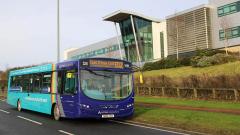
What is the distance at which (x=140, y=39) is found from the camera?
68188 millimetres

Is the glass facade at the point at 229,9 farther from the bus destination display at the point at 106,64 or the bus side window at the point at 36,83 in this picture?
the bus destination display at the point at 106,64

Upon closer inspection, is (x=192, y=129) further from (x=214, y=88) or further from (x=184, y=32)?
(x=184, y=32)

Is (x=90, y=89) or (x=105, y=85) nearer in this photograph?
(x=90, y=89)

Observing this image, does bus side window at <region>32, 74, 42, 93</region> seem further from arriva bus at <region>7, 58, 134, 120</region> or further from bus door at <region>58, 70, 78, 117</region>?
bus door at <region>58, 70, 78, 117</region>

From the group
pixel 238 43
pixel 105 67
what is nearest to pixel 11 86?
pixel 105 67

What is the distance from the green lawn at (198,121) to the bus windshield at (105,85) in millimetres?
1558

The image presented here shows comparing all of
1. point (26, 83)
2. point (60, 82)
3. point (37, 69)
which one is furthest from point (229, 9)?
point (60, 82)

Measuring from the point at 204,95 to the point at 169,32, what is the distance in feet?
112

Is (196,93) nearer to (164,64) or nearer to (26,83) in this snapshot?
(26,83)

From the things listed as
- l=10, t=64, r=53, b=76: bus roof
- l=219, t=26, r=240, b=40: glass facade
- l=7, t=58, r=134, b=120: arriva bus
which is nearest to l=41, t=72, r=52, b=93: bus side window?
l=7, t=58, r=134, b=120: arriva bus

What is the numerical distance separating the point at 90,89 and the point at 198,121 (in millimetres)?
4666

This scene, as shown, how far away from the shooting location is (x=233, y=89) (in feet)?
78.4

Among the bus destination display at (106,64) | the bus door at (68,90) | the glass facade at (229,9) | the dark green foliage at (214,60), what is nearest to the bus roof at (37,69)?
the bus door at (68,90)

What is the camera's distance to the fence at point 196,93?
24269 millimetres
